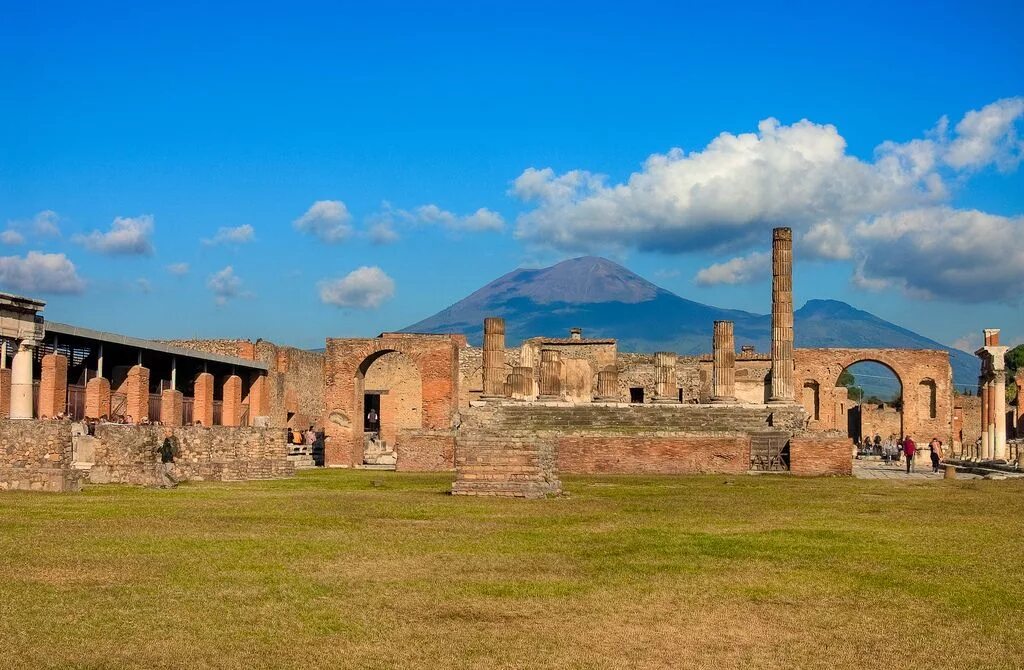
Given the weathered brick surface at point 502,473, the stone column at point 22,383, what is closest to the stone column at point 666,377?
the stone column at point 22,383

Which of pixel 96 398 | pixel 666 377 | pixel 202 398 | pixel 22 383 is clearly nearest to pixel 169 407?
pixel 202 398

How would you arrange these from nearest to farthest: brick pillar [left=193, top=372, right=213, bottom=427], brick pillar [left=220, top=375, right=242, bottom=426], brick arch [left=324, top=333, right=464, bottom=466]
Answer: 1. brick arch [left=324, top=333, right=464, bottom=466]
2. brick pillar [left=193, top=372, right=213, bottom=427]
3. brick pillar [left=220, top=375, right=242, bottom=426]

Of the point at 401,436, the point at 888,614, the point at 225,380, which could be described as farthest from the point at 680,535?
the point at 225,380

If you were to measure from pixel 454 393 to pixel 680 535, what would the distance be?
27632 mm

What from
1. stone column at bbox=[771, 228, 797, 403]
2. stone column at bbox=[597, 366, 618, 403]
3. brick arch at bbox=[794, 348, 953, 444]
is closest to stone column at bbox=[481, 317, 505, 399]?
stone column at bbox=[597, 366, 618, 403]

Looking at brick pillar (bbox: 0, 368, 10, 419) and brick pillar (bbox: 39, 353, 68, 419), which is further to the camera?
brick pillar (bbox: 39, 353, 68, 419)

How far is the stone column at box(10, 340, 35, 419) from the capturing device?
93.4 ft

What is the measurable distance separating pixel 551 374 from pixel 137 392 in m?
12.7

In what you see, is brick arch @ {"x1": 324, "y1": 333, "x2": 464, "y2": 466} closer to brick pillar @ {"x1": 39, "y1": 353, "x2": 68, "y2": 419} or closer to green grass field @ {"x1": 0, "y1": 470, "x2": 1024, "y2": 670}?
brick pillar @ {"x1": 39, "y1": 353, "x2": 68, "y2": 419}

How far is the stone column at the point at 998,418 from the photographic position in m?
39.9

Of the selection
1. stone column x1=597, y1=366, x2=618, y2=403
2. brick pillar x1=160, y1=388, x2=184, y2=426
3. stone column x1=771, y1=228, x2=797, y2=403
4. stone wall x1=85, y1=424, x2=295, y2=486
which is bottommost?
stone wall x1=85, y1=424, x2=295, y2=486

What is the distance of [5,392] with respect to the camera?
99.6 feet

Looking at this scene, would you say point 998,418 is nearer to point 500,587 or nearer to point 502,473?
point 502,473

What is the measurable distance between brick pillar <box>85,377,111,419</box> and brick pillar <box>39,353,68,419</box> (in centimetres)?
157
